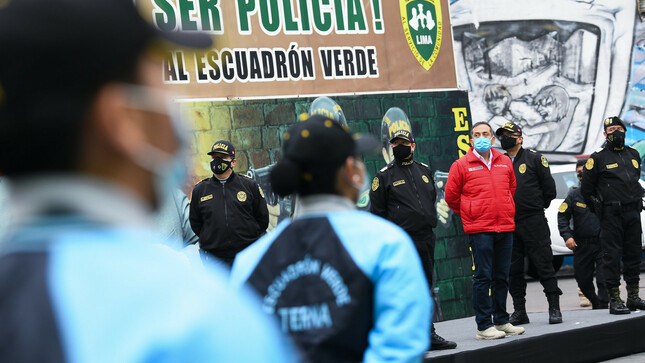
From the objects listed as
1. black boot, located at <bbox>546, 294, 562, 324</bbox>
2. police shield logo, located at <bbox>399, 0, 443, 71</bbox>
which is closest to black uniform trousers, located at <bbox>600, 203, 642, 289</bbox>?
black boot, located at <bbox>546, 294, 562, 324</bbox>

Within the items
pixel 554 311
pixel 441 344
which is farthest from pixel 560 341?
pixel 441 344

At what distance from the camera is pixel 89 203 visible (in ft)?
3.57

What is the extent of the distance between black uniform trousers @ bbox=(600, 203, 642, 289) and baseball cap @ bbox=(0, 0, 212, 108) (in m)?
9.88

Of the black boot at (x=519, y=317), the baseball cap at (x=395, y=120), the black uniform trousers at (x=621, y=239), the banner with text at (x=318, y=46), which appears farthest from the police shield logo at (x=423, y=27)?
the black boot at (x=519, y=317)

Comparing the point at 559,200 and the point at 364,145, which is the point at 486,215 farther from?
the point at 559,200

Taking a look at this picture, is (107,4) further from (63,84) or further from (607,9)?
(607,9)

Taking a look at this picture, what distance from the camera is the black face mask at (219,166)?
29.2ft

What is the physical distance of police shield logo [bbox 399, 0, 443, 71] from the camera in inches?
445

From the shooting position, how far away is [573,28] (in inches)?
707

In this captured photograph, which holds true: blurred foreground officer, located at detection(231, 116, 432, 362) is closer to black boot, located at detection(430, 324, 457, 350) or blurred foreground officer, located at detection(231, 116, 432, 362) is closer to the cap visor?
the cap visor

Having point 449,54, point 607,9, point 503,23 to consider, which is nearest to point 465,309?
point 449,54

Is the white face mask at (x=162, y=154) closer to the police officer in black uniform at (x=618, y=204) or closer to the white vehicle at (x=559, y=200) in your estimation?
the police officer in black uniform at (x=618, y=204)

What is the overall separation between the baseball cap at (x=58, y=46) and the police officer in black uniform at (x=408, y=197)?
303 inches

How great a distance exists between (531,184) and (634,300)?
1780mm
